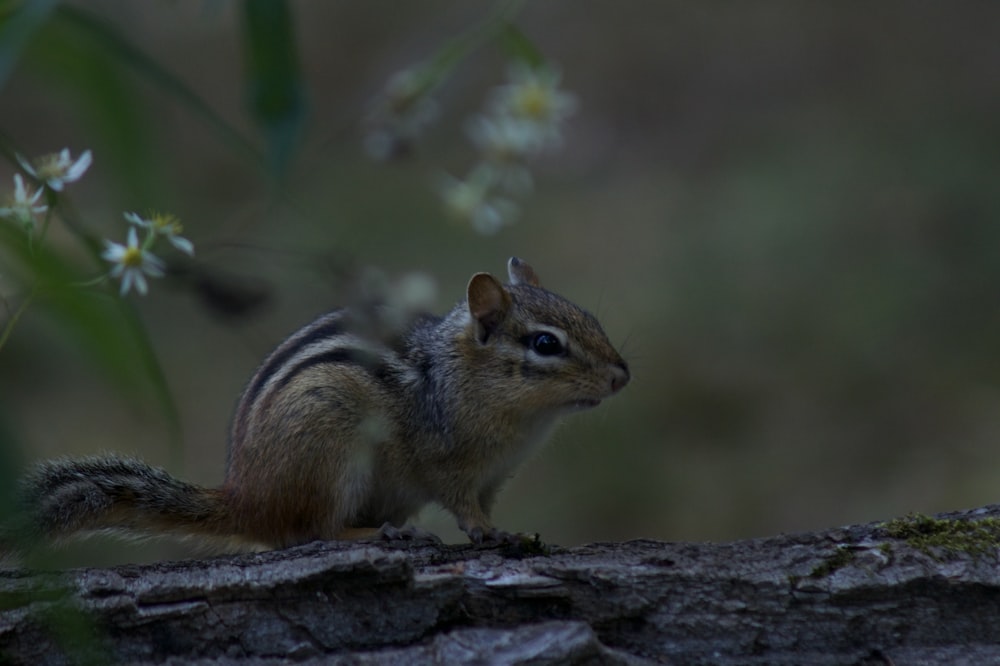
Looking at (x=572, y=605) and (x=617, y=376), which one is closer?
(x=572, y=605)

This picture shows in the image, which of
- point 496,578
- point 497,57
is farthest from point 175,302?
point 496,578

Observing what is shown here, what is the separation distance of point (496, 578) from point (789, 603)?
0.64 metres

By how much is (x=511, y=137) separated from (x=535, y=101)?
0.08 meters

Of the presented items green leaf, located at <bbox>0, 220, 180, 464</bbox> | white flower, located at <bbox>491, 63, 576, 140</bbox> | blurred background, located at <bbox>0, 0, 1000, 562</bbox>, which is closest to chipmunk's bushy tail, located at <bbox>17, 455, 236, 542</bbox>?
white flower, located at <bbox>491, 63, 576, 140</bbox>

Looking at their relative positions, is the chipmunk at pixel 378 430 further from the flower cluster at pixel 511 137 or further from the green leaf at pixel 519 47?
Answer: the green leaf at pixel 519 47

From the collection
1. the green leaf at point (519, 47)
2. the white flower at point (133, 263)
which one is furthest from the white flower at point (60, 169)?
the green leaf at point (519, 47)

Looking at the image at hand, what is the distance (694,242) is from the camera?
8586mm

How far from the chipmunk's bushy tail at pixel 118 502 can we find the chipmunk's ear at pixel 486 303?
959mm

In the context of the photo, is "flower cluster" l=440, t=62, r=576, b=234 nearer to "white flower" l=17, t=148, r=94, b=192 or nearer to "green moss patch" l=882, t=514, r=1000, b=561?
"white flower" l=17, t=148, r=94, b=192

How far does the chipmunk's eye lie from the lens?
3809 mm

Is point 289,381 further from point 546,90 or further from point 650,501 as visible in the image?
point 650,501

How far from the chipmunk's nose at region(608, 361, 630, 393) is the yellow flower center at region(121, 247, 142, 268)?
1.98 metres

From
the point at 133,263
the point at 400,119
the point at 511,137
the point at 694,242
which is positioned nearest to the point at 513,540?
the point at 511,137

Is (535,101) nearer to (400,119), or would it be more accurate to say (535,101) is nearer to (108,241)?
(400,119)
